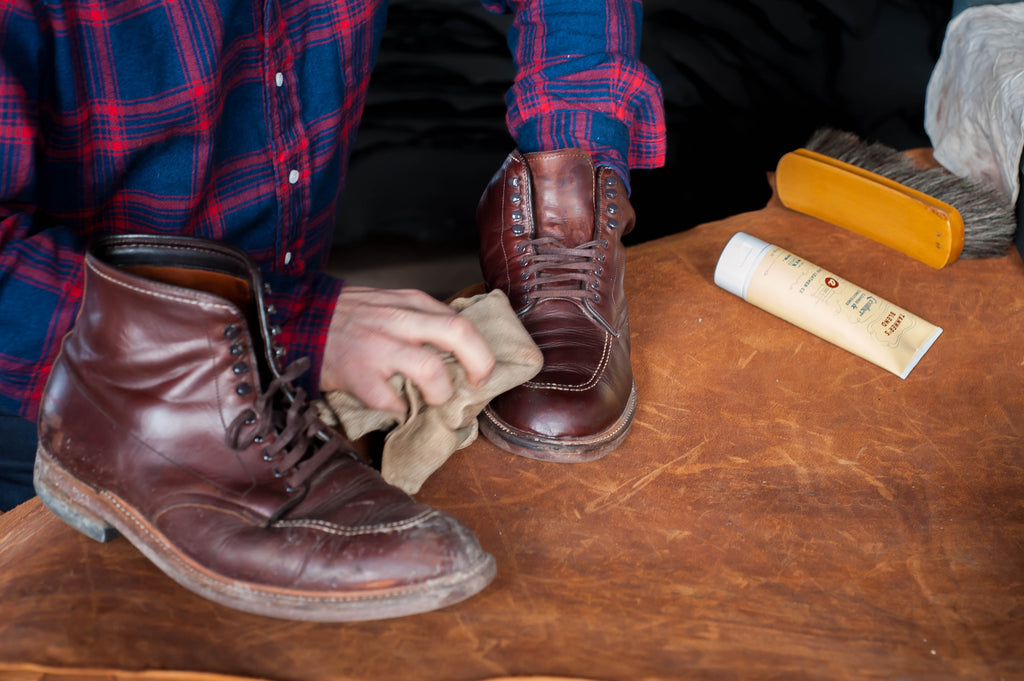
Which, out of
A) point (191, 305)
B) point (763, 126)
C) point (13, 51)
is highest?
point (13, 51)

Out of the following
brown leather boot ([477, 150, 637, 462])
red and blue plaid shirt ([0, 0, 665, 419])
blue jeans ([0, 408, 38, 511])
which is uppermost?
red and blue plaid shirt ([0, 0, 665, 419])

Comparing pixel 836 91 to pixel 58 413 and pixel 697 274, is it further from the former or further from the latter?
pixel 58 413

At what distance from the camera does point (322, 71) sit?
1032 millimetres

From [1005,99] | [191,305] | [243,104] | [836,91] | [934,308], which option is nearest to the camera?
[191,305]

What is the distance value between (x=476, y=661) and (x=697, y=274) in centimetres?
75

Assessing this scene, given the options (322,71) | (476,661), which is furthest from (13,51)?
(476,661)

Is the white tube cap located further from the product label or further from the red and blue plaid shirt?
the red and blue plaid shirt

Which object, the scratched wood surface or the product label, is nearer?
the scratched wood surface

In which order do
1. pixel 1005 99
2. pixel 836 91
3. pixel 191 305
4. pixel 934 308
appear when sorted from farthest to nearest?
pixel 836 91
pixel 1005 99
pixel 934 308
pixel 191 305

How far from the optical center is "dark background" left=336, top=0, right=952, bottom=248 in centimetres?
166

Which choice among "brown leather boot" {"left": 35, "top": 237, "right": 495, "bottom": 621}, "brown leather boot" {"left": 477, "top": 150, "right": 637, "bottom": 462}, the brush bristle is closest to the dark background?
the brush bristle

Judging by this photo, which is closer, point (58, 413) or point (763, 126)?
point (58, 413)

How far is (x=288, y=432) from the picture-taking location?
0.70m

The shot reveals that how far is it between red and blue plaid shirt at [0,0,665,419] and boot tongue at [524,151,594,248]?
0.14 metres
